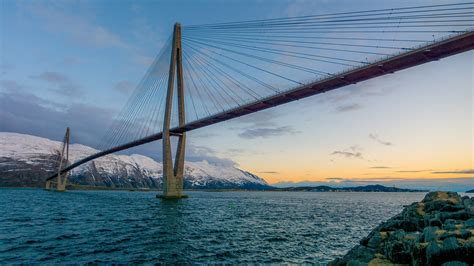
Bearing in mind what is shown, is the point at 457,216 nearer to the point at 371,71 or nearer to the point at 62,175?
the point at 371,71

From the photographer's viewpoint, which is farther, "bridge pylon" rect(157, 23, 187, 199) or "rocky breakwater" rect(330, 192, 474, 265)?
"bridge pylon" rect(157, 23, 187, 199)

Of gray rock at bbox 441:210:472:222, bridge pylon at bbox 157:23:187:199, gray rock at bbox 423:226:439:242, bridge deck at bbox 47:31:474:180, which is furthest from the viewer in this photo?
bridge pylon at bbox 157:23:187:199

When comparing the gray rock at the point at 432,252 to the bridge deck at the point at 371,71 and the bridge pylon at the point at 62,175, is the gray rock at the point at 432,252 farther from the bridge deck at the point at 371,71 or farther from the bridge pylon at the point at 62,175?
the bridge pylon at the point at 62,175

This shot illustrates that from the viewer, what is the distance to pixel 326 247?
739 inches

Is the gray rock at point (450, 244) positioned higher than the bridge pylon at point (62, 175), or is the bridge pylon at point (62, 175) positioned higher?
the bridge pylon at point (62, 175)

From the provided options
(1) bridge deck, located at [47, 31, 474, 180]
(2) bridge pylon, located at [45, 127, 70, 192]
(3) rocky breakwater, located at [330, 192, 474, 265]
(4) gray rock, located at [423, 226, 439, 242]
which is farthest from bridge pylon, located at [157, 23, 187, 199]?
(2) bridge pylon, located at [45, 127, 70, 192]

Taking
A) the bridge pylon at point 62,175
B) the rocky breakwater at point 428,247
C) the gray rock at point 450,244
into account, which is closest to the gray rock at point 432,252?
the rocky breakwater at point 428,247

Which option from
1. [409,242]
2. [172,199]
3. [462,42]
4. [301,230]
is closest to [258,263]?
[409,242]

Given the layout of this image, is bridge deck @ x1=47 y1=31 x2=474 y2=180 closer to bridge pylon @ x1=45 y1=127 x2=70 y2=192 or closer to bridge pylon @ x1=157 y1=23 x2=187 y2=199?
bridge pylon @ x1=157 y1=23 x2=187 y2=199

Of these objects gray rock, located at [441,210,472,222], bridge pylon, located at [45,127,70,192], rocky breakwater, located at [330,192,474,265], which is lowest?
rocky breakwater, located at [330,192,474,265]

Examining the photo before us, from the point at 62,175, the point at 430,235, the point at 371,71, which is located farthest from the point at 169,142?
the point at 62,175

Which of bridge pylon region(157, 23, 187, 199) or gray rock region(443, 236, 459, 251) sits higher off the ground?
bridge pylon region(157, 23, 187, 199)

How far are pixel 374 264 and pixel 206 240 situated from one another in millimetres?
12314

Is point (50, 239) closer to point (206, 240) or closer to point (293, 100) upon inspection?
point (206, 240)
